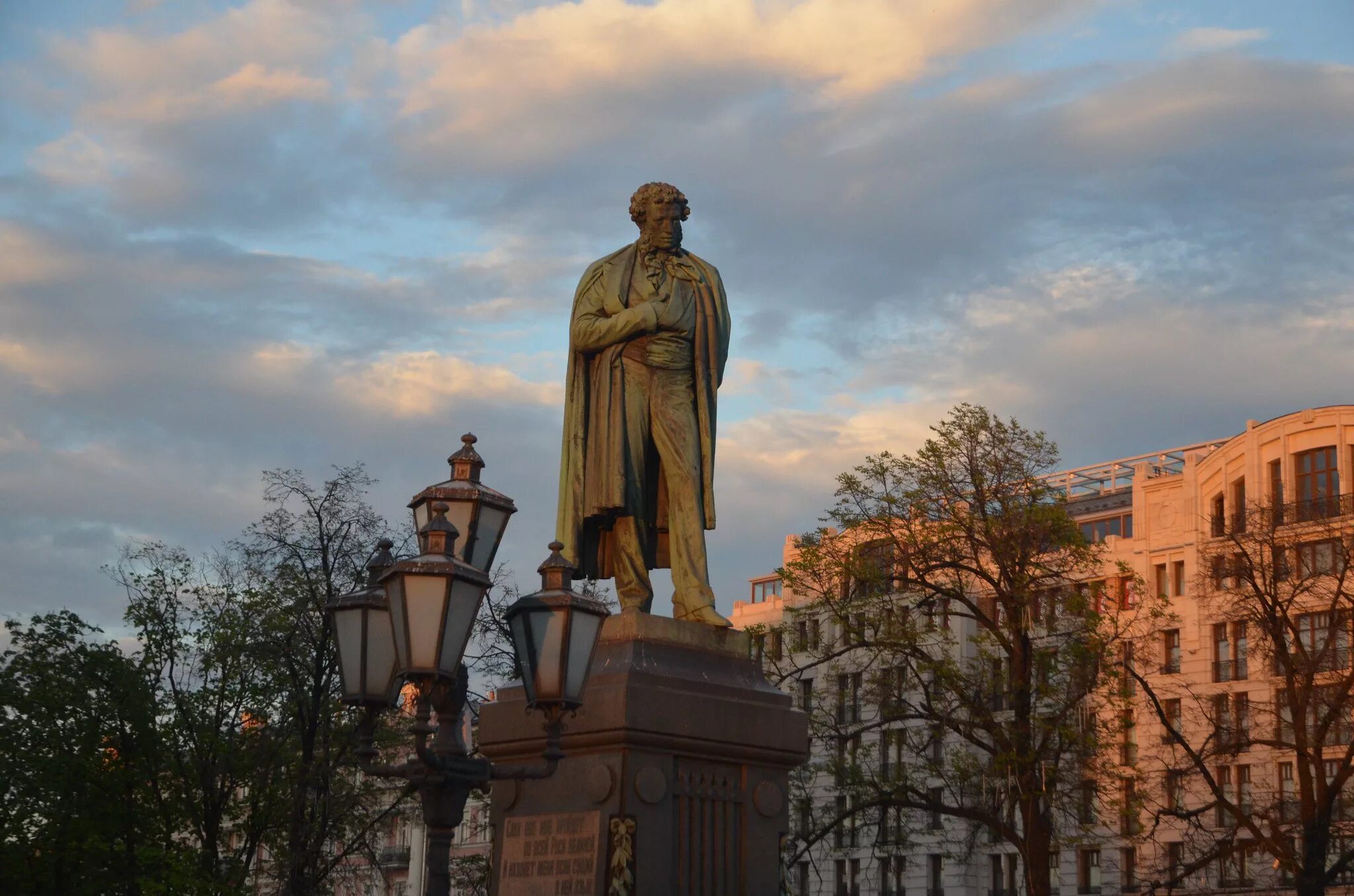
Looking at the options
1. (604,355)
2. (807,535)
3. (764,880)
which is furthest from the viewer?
(807,535)

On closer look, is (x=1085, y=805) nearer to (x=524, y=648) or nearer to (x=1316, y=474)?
(x=524, y=648)

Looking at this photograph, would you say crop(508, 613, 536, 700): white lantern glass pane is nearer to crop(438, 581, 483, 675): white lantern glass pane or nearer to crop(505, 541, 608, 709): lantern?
crop(505, 541, 608, 709): lantern

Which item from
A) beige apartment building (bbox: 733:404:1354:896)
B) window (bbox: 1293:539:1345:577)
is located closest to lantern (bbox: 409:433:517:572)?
window (bbox: 1293:539:1345:577)

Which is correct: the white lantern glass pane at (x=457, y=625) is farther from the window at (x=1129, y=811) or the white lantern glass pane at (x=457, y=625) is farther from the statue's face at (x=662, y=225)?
the window at (x=1129, y=811)

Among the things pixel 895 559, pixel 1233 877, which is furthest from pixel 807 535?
pixel 1233 877

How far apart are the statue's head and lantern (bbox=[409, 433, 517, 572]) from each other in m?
2.56

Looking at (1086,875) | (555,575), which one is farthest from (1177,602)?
(555,575)

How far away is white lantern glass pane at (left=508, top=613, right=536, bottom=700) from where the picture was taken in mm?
9148

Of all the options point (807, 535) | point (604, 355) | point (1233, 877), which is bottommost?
point (1233, 877)

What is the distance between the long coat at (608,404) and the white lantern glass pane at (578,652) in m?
2.62

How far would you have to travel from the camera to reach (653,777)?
10.5 m

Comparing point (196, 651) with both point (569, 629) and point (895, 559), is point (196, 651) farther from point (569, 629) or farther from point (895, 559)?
point (569, 629)

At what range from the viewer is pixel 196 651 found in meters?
33.4

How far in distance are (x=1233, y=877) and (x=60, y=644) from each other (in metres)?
32.9
